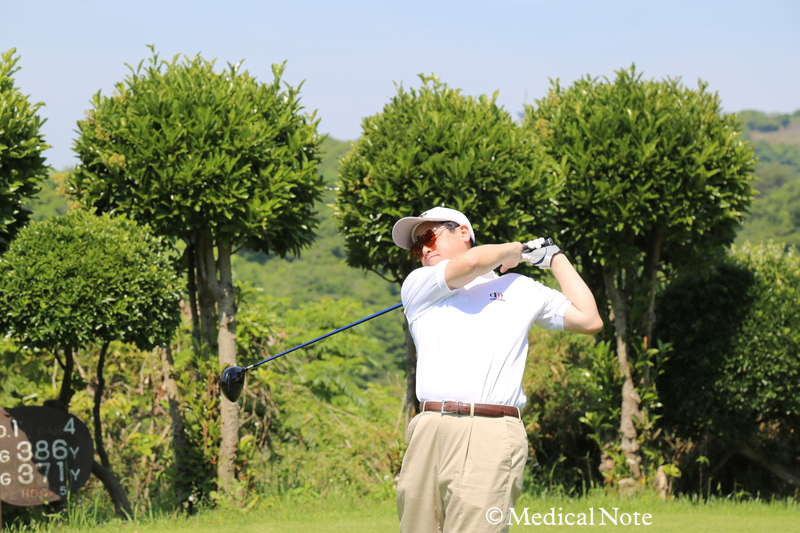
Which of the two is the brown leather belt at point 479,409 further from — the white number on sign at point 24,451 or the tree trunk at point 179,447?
the tree trunk at point 179,447

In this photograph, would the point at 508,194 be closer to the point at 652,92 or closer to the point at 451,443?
the point at 652,92

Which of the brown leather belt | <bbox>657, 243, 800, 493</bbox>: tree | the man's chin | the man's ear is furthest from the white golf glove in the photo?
<bbox>657, 243, 800, 493</bbox>: tree

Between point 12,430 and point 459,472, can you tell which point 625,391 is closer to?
point 459,472

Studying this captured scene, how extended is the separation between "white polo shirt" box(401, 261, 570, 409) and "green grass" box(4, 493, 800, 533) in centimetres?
366

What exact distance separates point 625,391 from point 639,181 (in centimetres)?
219

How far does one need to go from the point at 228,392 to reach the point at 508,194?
3.71m

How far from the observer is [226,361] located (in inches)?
311

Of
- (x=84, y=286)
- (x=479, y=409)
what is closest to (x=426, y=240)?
(x=479, y=409)

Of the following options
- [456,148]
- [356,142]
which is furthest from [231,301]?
[456,148]

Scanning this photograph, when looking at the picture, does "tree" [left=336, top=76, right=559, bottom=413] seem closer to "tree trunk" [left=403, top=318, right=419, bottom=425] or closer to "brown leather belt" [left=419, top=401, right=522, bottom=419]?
"tree trunk" [left=403, top=318, right=419, bottom=425]

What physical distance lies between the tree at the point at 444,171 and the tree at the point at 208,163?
0.51m

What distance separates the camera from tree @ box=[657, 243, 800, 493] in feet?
28.9

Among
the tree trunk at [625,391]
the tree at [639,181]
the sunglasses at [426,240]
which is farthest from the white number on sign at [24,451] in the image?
the tree trunk at [625,391]

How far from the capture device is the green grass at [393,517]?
7.07 m
